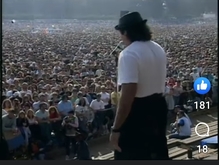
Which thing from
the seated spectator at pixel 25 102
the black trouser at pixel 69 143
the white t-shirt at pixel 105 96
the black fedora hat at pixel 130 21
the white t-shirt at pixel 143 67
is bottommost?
the black trouser at pixel 69 143

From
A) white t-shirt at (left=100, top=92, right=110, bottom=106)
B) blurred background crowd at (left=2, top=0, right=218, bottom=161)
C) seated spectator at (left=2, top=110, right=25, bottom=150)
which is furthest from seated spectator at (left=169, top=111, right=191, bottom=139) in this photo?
seated spectator at (left=2, top=110, right=25, bottom=150)

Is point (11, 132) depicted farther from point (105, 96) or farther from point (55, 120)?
point (105, 96)

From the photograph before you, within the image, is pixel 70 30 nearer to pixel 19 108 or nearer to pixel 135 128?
pixel 19 108

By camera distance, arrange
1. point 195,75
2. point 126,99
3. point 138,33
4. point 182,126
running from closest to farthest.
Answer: point 126,99
point 138,33
point 182,126
point 195,75

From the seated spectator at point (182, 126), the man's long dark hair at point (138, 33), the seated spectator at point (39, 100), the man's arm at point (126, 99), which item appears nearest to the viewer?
the man's arm at point (126, 99)

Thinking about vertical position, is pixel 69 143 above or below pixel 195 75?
below

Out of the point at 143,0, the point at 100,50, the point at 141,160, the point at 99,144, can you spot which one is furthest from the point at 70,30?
the point at 141,160

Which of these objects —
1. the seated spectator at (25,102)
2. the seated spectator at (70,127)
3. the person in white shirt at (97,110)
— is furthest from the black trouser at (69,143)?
the seated spectator at (25,102)

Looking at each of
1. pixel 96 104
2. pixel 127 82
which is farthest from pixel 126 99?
pixel 96 104

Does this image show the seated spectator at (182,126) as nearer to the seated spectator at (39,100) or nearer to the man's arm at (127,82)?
the man's arm at (127,82)
